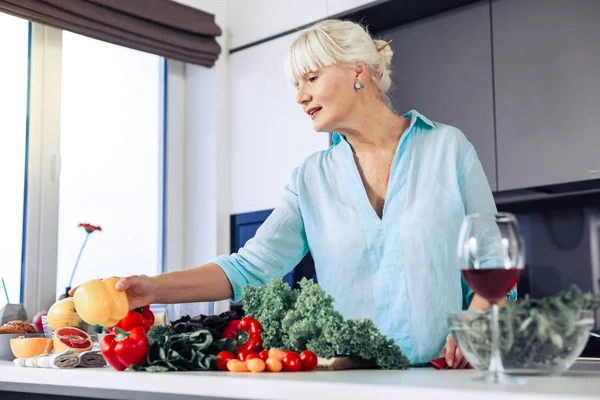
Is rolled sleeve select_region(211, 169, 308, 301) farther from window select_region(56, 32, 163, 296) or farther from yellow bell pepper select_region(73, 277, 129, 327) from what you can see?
window select_region(56, 32, 163, 296)

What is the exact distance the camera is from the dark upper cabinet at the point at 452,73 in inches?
110

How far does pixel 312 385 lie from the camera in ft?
3.19

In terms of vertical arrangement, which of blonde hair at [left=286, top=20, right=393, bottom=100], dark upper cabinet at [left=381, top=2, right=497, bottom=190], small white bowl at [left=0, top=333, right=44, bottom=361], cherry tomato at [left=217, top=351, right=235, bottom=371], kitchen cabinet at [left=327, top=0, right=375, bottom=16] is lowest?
small white bowl at [left=0, top=333, right=44, bottom=361]

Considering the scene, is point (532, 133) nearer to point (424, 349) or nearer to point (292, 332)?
point (424, 349)

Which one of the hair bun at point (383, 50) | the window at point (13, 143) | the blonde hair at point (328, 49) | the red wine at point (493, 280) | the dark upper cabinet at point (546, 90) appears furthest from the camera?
the window at point (13, 143)

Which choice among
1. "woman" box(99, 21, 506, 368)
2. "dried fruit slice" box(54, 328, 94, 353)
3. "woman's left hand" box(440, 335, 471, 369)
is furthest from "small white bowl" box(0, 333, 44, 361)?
"woman's left hand" box(440, 335, 471, 369)

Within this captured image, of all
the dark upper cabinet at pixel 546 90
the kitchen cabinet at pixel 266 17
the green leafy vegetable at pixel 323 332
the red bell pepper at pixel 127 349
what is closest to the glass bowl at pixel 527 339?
the green leafy vegetable at pixel 323 332

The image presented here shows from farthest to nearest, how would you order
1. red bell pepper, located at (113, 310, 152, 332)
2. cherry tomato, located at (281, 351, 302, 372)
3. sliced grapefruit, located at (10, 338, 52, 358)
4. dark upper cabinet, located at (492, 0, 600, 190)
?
1. dark upper cabinet, located at (492, 0, 600, 190)
2. sliced grapefruit, located at (10, 338, 52, 358)
3. red bell pepper, located at (113, 310, 152, 332)
4. cherry tomato, located at (281, 351, 302, 372)

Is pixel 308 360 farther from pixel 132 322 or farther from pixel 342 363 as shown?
pixel 132 322

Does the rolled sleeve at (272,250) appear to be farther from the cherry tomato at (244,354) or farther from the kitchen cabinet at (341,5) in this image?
the kitchen cabinet at (341,5)

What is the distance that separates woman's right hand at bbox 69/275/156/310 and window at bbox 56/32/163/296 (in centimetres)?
167

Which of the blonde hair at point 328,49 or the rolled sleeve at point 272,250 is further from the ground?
the blonde hair at point 328,49

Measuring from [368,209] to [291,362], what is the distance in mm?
698

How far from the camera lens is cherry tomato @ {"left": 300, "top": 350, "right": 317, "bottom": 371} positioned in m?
1.22
